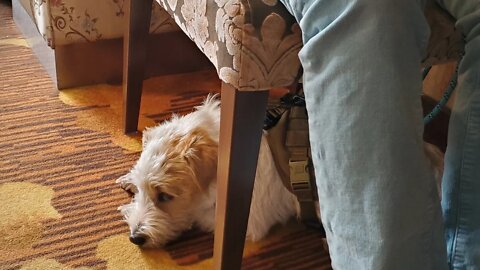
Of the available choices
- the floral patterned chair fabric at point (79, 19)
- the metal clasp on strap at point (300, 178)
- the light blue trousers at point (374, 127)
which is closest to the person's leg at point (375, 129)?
the light blue trousers at point (374, 127)

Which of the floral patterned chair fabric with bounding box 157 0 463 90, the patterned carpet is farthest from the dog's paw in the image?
the floral patterned chair fabric with bounding box 157 0 463 90

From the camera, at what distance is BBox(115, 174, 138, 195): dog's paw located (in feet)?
3.81

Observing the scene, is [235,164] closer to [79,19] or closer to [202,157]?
[202,157]

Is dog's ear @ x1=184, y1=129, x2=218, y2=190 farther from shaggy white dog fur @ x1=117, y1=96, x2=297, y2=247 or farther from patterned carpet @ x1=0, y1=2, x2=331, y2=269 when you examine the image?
patterned carpet @ x1=0, y1=2, x2=331, y2=269

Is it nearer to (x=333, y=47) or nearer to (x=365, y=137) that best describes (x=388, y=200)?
(x=365, y=137)

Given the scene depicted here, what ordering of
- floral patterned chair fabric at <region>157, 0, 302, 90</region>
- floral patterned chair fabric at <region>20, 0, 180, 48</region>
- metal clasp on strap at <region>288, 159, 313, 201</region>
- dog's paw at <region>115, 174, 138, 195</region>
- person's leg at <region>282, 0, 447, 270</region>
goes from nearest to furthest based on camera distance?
person's leg at <region>282, 0, 447, 270</region>, floral patterned chair fabric at <region>157, 0, 302, 90</region>, metal clasp on strap at <region>288, 159, 313, 201</region>, dog's paw at <region>115, 174, 138, 195</region>, floral patterned chair fabric at <region>20, 0, 180, 48</region>

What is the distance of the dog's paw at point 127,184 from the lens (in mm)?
1161

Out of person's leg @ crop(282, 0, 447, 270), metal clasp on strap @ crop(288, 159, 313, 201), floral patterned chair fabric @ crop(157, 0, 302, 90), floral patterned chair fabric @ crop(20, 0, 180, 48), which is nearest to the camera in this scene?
person's leg @ crop(282, 0, 447, 270)

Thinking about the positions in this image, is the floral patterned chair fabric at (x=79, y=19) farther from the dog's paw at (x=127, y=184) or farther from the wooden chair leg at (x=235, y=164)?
the wooden chair leg at (x=235, y=164)

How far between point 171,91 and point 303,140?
689mm

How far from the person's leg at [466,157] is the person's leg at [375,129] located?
2.3 inches

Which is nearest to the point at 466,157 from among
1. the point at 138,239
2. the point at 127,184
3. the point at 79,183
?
the point at 138,239

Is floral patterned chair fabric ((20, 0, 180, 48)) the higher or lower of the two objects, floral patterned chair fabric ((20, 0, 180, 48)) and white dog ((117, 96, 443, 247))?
the higher

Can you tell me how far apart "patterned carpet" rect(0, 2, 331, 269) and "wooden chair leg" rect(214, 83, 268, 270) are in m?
0.13
